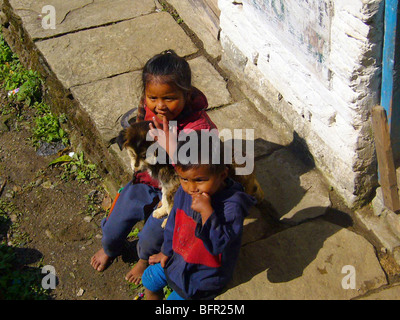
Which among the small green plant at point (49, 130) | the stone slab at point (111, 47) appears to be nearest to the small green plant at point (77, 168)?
the small green plant at point (49, 130)

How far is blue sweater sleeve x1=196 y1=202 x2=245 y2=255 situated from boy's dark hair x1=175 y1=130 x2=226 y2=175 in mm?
245

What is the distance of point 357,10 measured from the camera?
2957mm

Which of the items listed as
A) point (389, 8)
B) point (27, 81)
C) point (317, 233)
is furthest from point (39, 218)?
point (389, 8)

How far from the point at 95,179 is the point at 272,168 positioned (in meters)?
1.64

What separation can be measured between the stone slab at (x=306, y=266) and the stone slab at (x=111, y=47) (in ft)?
7.98

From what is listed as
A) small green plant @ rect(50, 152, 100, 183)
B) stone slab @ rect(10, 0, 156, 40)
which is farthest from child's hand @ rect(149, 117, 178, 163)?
stone slab @ rect(10, 0, 156, 40)

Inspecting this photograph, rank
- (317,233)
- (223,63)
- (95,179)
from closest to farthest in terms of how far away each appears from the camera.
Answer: (317,233), (95,179), (223,63)

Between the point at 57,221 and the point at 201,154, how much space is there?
1.95 metres

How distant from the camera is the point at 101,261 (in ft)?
12.5

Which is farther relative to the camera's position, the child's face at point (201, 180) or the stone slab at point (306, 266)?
the stone slab at point (306, 266)

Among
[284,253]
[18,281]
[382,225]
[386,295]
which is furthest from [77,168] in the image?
[386,295]

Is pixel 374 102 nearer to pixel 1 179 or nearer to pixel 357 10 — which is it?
pixel 357 10

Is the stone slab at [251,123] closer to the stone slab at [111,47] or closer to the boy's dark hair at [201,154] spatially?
the stone slab at [111,47]

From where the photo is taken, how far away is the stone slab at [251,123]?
13.8 ft
